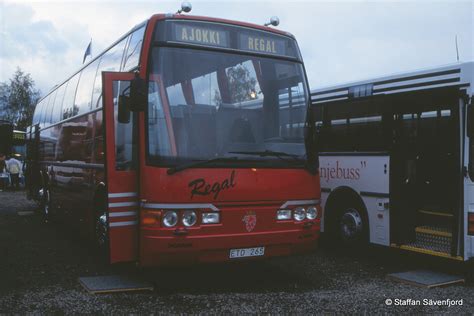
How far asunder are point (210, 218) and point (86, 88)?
167 inches

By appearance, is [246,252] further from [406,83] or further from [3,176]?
[3,176]

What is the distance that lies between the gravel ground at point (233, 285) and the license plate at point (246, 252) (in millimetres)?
445

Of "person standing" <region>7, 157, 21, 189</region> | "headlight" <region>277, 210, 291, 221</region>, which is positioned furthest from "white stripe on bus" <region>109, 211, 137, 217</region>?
"person standing" <region>7, 157, 21, 189</region>

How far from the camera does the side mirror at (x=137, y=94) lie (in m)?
6.20

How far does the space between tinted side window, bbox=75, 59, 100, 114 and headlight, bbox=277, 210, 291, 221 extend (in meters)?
A: 3.73

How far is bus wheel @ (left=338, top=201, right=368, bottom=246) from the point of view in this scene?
9094 mm

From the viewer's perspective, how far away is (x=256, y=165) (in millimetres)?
6703

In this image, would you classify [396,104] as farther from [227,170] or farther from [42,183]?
[42,183]

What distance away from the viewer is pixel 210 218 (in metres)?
6.42

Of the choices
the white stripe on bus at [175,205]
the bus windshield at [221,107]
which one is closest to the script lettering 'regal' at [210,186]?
the white stripe on bus at [175,205]

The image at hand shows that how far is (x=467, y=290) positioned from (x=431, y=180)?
2.80 meters

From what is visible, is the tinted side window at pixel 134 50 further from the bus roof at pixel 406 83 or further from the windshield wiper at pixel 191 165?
the bus roof at pixel 406 83

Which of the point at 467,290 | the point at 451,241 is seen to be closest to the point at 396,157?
the point at 451,241

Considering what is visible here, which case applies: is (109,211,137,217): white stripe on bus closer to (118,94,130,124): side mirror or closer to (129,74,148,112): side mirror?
(118,94,130,124): side mirror
